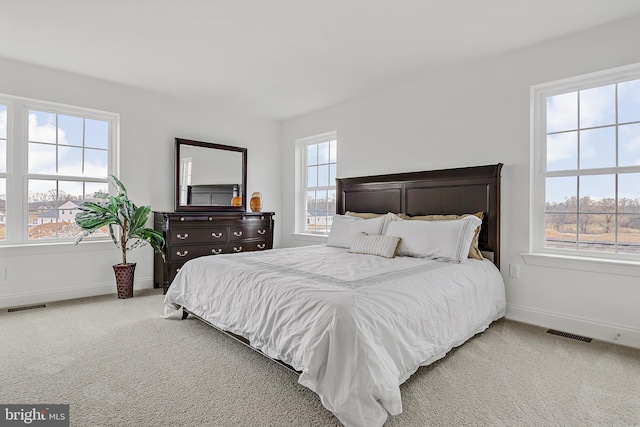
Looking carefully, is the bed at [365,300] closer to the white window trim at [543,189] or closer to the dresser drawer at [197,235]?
the white window trim at [543,189]

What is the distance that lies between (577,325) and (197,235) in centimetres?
399

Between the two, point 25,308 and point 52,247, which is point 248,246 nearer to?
point 52,247

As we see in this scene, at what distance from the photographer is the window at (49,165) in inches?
141

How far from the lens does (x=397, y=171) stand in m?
→ 4.11

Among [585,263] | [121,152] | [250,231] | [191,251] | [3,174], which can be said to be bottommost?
[191,251]

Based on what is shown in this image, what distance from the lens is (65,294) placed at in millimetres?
3846

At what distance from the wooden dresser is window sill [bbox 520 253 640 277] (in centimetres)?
328

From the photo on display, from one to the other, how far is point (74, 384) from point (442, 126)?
374cm

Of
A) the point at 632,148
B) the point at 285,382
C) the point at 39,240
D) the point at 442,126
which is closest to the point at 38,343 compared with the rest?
the point at 39,240

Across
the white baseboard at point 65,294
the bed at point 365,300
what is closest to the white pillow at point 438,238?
the bed at point 365,300

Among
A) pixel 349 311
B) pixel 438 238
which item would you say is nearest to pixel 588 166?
pixel 438 238

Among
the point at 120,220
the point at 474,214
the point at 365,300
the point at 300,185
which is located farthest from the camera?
the point at 300,185

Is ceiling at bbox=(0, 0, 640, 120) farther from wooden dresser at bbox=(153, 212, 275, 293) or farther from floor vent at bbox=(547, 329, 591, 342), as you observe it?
floor vent at bbox=(547, 329, 591, 342)

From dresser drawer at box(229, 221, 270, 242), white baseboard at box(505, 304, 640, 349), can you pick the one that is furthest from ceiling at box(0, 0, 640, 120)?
white baseboard at box(505, 304, 640, 349)
